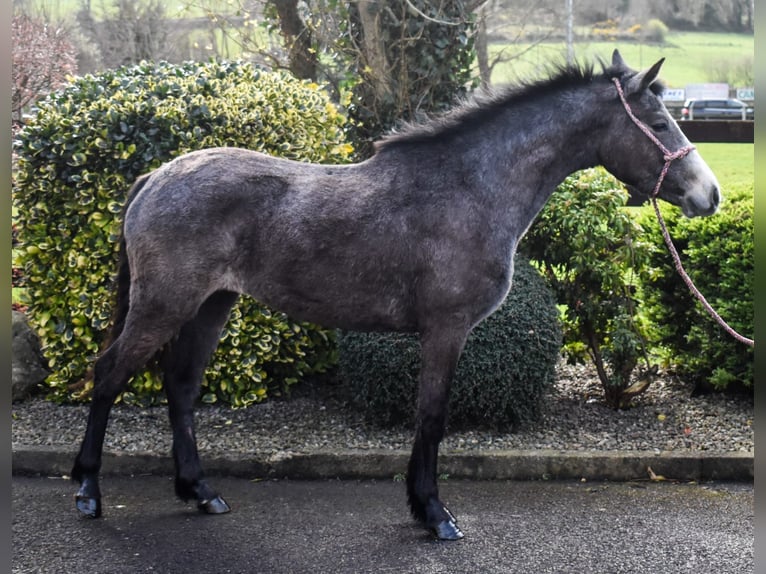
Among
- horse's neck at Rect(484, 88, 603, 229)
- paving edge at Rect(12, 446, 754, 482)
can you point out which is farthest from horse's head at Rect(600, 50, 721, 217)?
paving edge at Rect(12, 446, 754, 482)

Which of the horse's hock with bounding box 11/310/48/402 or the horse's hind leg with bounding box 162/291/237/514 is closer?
the horse's hind leg with bounding box 162/291/237/514

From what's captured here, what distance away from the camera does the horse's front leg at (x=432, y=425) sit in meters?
4.43

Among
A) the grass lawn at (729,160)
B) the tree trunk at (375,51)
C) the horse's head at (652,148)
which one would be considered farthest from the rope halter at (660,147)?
the grass lawn at (729,160)

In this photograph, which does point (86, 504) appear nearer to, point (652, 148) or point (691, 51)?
point (652, 148)

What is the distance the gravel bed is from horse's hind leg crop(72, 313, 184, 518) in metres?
0.95

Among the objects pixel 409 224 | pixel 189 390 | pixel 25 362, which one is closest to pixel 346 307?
pixel 409 224

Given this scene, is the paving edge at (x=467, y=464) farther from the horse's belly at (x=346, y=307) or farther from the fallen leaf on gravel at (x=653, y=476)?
the horse's belly at (x=346, y=307)

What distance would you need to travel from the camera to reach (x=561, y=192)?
6.28m

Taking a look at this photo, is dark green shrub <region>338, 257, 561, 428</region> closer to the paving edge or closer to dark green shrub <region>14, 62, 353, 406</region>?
the paving edge

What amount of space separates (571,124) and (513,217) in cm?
57

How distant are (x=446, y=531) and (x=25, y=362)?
381 cm

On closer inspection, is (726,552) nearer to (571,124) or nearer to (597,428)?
(597,428)

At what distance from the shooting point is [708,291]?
635cm

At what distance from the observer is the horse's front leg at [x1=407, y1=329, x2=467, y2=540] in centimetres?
443
